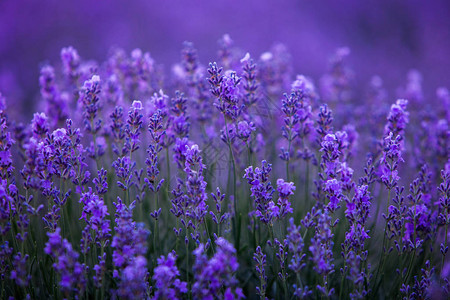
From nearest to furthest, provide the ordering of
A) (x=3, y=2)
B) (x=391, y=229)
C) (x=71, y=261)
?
(x=71, y=261), (x=391, y=229), (x=3, y=2)

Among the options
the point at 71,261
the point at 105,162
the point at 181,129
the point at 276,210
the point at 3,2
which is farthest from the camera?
the point at 3,2

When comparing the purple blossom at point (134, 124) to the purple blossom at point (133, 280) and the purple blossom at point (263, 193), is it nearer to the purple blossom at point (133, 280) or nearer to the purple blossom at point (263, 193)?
the purple blossom at point (263, 193)

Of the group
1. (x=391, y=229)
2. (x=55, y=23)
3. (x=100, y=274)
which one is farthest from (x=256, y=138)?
(x=55, y=23)

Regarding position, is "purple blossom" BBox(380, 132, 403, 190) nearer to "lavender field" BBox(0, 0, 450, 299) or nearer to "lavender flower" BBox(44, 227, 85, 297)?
"lavender field" BBox(0, 0, 450, 299)

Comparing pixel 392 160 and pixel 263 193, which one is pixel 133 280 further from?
pixel 392 160

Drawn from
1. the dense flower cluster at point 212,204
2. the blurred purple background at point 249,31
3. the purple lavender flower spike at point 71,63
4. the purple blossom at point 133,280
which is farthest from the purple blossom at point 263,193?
the blurred purple background at point 249,31

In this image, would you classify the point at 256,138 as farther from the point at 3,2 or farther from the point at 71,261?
the point at 3,2
